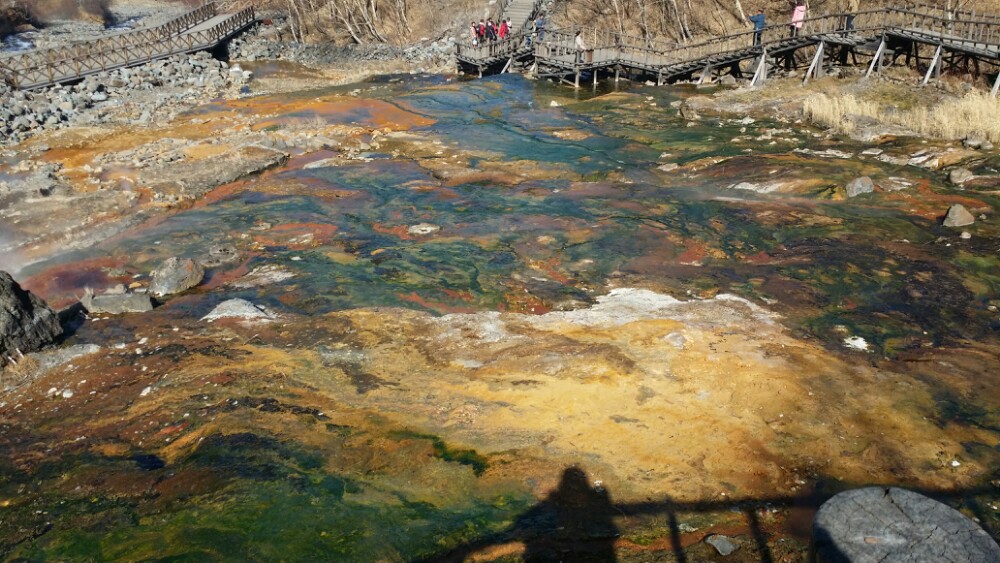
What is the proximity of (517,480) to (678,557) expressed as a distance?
1.50 m

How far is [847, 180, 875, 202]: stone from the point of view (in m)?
13.7

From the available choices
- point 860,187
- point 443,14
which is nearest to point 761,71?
point 860,187

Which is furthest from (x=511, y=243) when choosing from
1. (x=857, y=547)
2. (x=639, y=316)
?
(x=857, y=547)

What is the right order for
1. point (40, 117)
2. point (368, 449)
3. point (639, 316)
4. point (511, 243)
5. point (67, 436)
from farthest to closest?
point (40, 117)
point (511, 243)
point (639, 316)
point (67, 436)
point (368, 449)

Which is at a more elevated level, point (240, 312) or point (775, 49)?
point (775, 49)

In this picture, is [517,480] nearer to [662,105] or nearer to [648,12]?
[662,105]

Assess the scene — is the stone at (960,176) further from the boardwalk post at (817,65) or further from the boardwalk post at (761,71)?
the boardwalk post at (761,71)

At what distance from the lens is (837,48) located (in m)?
25.9

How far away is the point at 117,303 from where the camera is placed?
1020 centimetres

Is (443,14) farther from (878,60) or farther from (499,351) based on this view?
(499,351)

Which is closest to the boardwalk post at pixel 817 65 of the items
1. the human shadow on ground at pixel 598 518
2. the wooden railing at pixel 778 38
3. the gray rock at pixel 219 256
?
the wooden railing at pixel 778 38

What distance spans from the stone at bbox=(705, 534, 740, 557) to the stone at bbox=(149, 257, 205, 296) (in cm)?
882

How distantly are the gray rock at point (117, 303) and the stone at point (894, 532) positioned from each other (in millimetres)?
9481

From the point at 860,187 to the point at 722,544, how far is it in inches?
426
